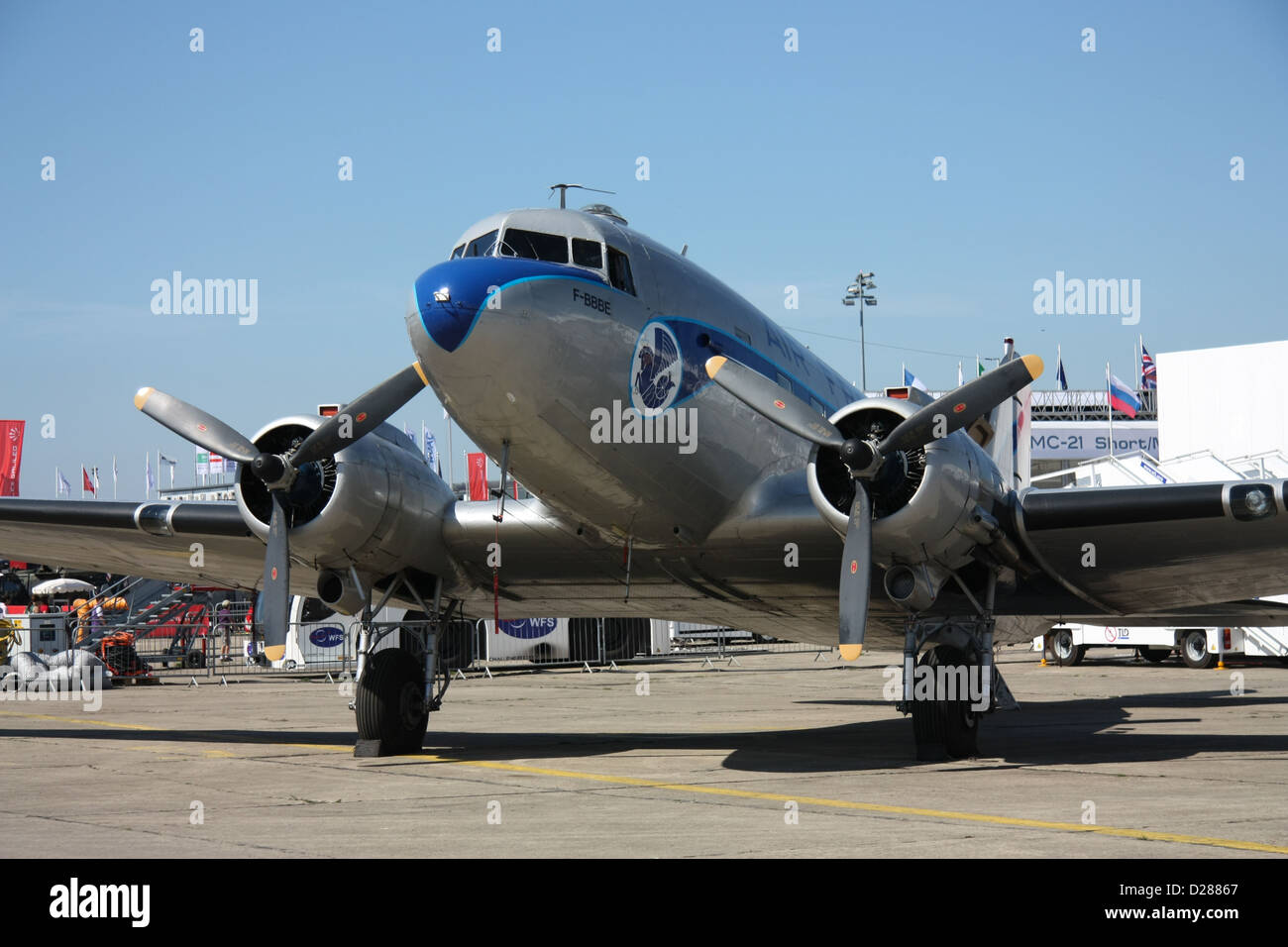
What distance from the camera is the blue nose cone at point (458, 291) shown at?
35.0 feet

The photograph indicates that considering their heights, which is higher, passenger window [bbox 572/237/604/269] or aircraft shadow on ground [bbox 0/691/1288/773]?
passenger window [bbox 572/237/604/269]

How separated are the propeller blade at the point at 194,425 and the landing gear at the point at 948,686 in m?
7.52

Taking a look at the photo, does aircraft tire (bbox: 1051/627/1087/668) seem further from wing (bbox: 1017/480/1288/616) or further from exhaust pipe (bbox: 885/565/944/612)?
exhaust pipe (bbox: 885/565/944/612)

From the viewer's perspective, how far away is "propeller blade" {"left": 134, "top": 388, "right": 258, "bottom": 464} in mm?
13914

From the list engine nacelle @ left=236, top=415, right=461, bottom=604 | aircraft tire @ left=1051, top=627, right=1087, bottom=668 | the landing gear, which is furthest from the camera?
aircraft tire @ left=1051, top=627, right=1087, bottom=668

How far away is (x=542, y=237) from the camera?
1187 centimetres

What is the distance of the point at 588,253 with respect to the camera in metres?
11.9

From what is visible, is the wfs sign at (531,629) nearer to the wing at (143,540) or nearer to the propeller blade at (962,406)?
the wing at (143,540)

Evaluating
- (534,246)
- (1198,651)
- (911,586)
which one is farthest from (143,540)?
(1198,651)

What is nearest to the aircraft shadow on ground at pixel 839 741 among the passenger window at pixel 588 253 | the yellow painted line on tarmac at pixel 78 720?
the yellow painted line on tarmac at pixel 78 720

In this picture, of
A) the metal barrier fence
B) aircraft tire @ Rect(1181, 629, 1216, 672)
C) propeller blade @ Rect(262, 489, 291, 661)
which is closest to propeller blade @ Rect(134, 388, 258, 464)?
propeller blade @ Rect(262, 489, 291, 661)

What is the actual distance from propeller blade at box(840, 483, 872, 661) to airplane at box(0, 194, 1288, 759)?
25mm
